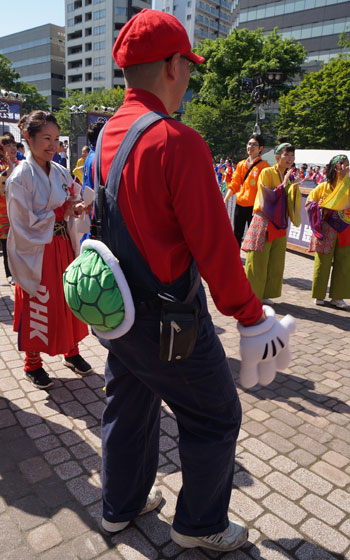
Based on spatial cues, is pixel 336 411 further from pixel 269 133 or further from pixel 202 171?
pixel 269 133

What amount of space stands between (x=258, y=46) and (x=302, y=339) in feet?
131

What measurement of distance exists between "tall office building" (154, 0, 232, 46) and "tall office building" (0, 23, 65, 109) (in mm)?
21068

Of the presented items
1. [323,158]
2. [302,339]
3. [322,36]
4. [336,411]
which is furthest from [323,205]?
[322,36]

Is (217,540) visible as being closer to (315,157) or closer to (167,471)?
(167,471)

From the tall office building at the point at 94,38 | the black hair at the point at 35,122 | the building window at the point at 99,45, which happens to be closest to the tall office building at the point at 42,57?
the tall office building at the point at 94,38

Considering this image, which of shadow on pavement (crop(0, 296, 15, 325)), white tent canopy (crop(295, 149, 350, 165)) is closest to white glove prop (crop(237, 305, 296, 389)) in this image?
shadow on pavement (crop(0, 296, 15, 325))

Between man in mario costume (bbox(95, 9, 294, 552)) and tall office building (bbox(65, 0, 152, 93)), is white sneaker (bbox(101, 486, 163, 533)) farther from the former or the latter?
tall office building (bbox(65, 0, 152, 93))

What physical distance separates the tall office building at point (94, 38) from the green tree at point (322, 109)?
A: 136 feet

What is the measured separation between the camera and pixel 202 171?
1.34 metres

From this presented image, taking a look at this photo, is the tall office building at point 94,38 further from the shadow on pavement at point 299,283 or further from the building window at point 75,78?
the shadow on pavement at point 299,283

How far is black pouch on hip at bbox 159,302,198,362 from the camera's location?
57.2 inches

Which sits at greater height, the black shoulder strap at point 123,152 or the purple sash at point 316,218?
the black shoulder strap at point 123,152

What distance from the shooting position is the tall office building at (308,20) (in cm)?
4850

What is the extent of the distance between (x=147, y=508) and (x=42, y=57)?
96.9m
